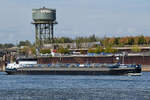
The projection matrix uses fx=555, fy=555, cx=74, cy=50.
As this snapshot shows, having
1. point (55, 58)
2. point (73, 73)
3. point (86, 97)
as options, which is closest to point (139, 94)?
point (86, 97)

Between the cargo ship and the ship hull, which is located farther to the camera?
the cargo ship

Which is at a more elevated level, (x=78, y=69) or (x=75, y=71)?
(x=78, y=69)

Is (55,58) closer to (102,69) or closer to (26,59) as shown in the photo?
(26,59)

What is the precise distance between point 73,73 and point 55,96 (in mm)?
66538

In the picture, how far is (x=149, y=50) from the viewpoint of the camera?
189625mm

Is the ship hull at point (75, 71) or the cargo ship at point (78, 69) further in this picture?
the cargo ship at point (78, 69)

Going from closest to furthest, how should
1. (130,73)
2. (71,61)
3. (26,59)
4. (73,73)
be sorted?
1. (130,73)
2. (73,73)
3. (26,59)
4. (71,61)

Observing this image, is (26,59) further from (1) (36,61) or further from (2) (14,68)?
(2) (14,68)

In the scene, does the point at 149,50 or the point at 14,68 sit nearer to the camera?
the point at 14,68

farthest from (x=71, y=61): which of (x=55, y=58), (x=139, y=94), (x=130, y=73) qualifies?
(x=139, y=94)

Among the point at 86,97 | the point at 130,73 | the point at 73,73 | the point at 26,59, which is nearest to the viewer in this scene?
the point at 86,97

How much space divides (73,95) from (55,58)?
365ft

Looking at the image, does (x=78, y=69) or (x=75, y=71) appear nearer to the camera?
(x=75, y=71)

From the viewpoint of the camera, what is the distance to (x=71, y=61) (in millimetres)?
183250
